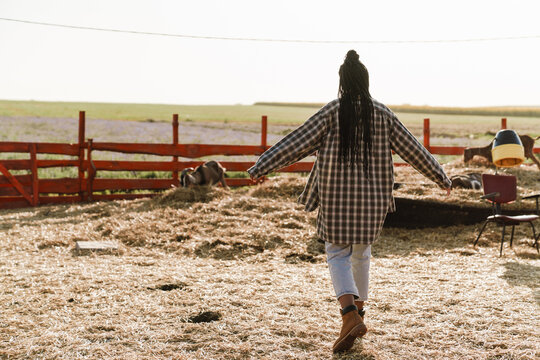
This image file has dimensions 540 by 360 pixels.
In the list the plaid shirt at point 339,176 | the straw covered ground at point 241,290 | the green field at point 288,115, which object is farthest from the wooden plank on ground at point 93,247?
the green field at point 288,115

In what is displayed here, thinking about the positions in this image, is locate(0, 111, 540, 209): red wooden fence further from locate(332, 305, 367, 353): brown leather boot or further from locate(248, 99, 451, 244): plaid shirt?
locate(332, 305, 367, 353): brown leather boot

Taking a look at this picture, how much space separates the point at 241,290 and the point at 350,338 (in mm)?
1696

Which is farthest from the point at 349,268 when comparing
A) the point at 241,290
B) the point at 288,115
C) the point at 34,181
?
the point at 288,115

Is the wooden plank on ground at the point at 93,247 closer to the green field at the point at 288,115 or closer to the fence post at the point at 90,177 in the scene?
the fence post at the point at 90,177

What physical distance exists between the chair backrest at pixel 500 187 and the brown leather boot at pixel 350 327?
181 inches

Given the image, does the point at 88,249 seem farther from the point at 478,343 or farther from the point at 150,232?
the point at 478,343

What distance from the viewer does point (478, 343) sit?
366cm

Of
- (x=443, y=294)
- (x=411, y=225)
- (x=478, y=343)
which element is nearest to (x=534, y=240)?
(x=411, y=225)

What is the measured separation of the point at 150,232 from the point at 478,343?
15.9 feet

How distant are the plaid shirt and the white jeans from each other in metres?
0.10

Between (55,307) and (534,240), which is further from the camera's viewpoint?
(534,240)

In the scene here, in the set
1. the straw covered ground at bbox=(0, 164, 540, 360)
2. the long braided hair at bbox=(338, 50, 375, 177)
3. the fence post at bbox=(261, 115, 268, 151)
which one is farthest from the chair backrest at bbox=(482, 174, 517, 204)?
the fence post at bbox=(261, 115, 268, 151)

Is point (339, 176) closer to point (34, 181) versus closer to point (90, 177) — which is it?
point (90, 177)

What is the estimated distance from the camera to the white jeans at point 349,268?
11.2 feet
